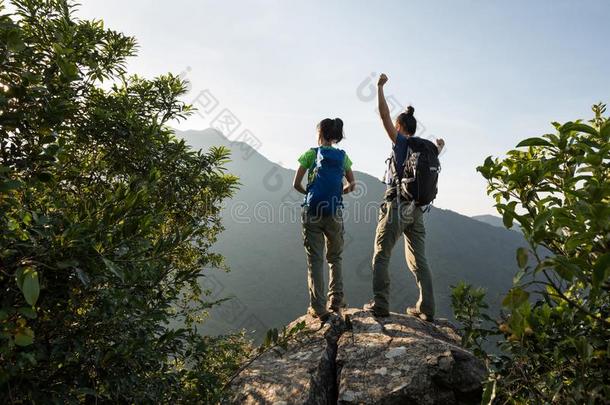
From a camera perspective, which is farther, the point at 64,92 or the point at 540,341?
the point at 64,92

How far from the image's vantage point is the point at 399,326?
207 inches

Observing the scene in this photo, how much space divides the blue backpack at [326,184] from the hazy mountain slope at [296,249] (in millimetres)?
102682

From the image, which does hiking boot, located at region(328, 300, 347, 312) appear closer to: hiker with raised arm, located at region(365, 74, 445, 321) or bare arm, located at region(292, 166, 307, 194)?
hiker with raised arm, located at region(365, 74, 445, 321)

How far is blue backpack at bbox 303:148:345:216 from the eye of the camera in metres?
5.46

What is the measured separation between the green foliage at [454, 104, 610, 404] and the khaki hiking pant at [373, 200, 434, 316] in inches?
125

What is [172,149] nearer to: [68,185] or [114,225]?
[68,185]

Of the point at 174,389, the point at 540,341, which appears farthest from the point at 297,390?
the point at 540,341

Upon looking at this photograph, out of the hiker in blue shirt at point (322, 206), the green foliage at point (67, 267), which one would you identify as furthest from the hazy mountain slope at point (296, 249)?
the green foliage at point (67, 267)

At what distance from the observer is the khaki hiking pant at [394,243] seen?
211 inches

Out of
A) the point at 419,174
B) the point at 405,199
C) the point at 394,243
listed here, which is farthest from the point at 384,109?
the point at 394,243

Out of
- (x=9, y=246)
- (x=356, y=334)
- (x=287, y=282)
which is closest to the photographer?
(x=9, y=246)

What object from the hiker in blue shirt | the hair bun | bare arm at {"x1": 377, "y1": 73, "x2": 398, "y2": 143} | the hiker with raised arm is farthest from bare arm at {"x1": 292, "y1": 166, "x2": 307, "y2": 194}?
bare arm at {"x1": 377, "y1": 73, "x2": 398, "y2": 143}

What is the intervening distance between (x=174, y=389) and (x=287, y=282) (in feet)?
431

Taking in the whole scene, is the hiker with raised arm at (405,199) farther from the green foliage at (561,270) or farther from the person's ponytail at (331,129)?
the green foliage at (561,270)
